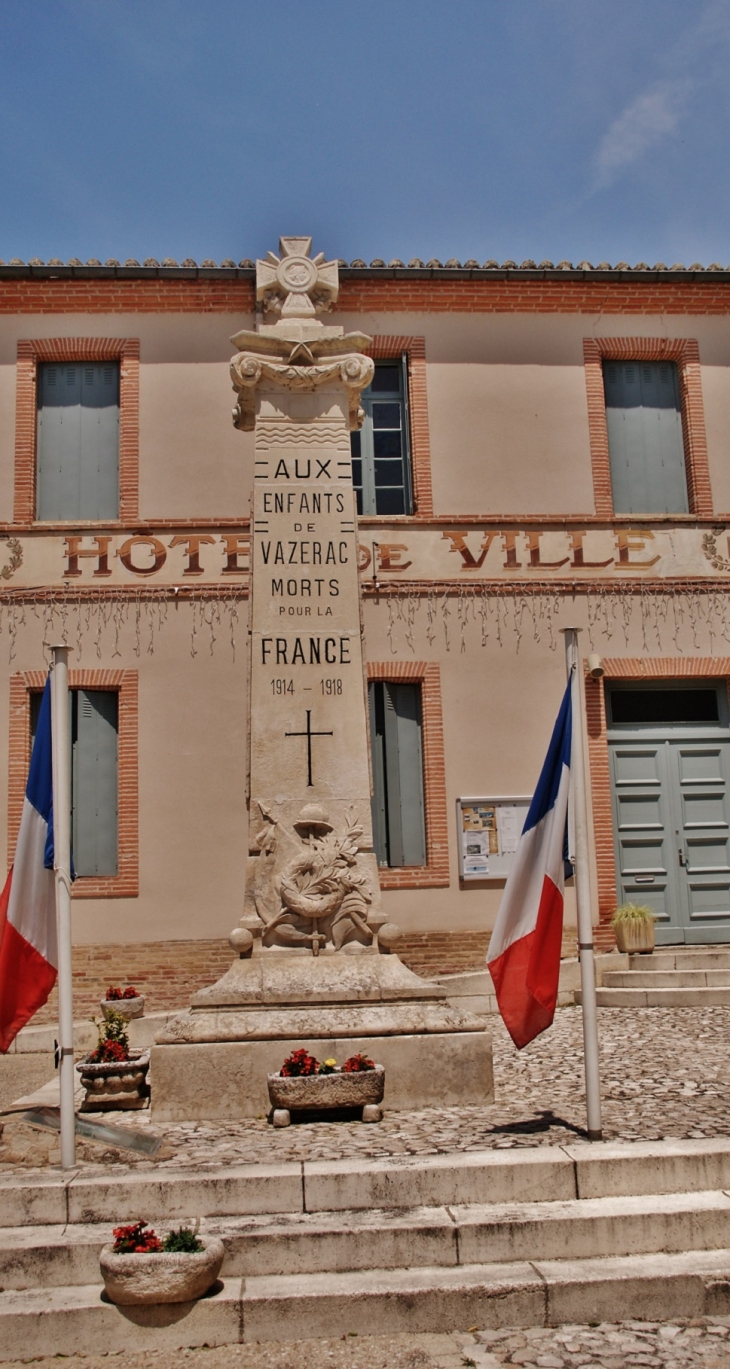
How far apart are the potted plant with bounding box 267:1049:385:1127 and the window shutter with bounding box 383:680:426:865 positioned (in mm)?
6918

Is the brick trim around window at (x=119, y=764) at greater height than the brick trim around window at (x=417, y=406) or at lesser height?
lesser

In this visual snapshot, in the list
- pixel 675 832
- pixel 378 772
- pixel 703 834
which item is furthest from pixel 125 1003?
pixel 703 834

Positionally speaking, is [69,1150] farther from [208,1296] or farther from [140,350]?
[140,350]

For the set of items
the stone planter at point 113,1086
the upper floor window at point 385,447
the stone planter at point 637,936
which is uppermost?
the upper floor window at point 385,447

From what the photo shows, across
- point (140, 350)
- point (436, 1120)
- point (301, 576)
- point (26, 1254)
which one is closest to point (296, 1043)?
point (436, 1120)

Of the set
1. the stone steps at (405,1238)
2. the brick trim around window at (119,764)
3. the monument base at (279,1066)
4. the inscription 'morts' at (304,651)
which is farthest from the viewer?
the brick trim around window at (119,764)

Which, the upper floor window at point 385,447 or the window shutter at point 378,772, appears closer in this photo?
the window shutter at point 378,772

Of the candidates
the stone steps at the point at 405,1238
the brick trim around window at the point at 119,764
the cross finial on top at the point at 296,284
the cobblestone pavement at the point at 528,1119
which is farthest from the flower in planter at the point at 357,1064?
the brick trim around window at the point at 119,764

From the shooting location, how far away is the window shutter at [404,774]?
13414mm

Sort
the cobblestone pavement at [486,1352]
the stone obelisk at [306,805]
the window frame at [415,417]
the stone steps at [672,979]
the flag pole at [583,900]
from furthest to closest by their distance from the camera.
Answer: the window frame at [415,417]
the stone steps at [672,979]
the stone obelisk at [306,805]
the flag pole at [583,900]
the cobblestone pavement at [486,1352]

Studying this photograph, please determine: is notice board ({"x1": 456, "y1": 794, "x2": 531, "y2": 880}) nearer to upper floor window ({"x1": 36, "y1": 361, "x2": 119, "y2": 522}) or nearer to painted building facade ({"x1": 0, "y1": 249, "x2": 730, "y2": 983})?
painted building facade ({"x1": 0, "y1": 249, "x2": 730, "y2": 983})

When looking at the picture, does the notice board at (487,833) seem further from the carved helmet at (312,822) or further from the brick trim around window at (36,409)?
the carved helmet at (312,822)

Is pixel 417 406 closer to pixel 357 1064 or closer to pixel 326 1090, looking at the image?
pixel 357 1064

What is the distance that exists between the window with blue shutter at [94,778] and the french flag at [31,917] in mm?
7270
